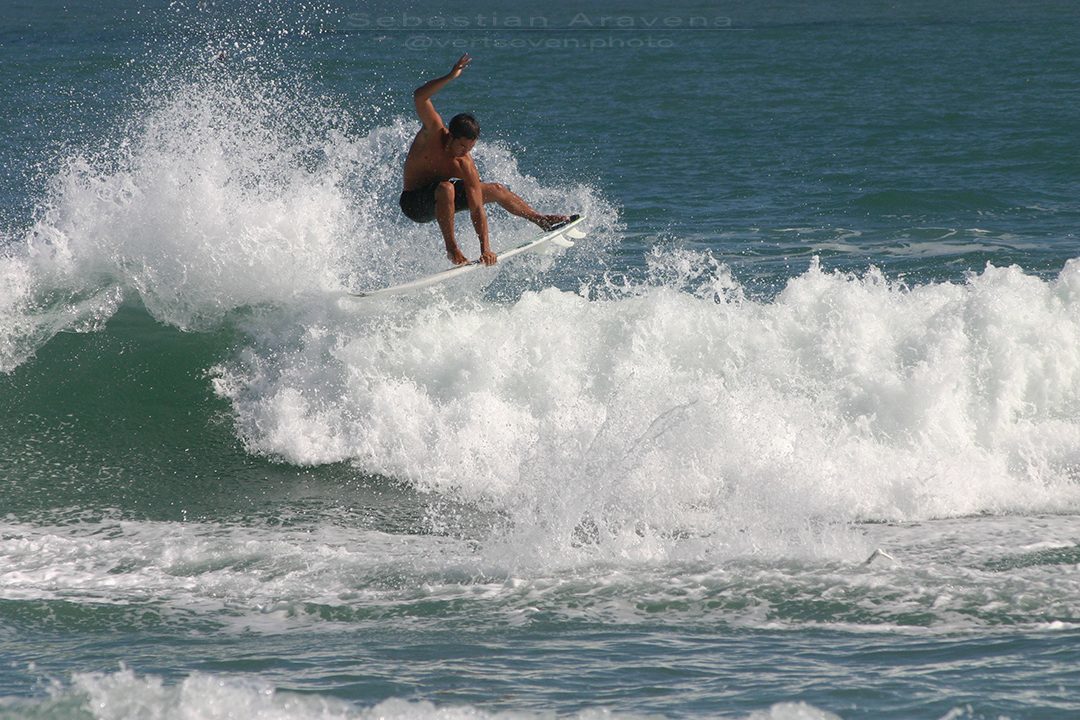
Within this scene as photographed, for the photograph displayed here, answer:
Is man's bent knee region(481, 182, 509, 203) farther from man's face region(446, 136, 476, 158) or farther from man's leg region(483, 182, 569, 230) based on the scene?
man's face region(446, 136, 476, 158)

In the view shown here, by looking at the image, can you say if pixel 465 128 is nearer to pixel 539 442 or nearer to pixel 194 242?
pixel 539 442

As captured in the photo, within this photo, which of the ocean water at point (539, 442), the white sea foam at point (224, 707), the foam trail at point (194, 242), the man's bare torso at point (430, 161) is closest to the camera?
the white sea foam at point (224, 707)

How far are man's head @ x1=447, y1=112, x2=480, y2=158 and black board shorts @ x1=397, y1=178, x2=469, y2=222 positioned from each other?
311mm

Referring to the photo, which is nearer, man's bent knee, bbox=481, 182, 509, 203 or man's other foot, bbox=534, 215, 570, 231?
man's bent knee, bbox=481, 182, 509, 203

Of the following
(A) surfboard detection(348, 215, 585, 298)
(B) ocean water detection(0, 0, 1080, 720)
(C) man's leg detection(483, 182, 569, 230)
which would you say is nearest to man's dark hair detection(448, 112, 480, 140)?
(C) man's leg detection(483, 182, 569, 230)

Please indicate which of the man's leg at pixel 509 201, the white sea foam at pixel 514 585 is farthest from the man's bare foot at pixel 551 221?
the white sea foam at pixel 514 585

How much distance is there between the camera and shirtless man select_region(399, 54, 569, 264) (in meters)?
8.98

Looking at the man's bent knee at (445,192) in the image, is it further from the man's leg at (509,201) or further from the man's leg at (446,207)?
the man's leg at (509,201)

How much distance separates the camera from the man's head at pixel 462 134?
891cm

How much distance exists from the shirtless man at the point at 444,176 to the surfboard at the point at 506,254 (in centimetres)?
11

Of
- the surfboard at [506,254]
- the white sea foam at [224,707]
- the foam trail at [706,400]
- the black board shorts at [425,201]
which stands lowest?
the white sea foam at [224,707]

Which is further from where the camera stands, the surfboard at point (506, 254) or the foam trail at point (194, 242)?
the foam trail at point (194, 242)

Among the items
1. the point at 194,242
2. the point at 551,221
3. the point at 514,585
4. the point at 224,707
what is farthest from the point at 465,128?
the point at 224,707

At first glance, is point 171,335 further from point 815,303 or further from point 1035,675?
point 1035,675
